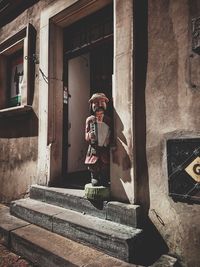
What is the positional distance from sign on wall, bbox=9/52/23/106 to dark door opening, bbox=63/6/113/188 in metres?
1.60

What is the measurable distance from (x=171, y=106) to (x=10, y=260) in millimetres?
2968

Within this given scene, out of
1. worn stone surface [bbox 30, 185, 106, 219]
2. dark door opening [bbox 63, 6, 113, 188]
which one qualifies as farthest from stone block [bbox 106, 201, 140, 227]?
dark door opening [bbox 63, 6, 113, 188]

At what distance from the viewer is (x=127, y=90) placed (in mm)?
2965

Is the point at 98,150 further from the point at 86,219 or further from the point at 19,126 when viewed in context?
the point at 19,126

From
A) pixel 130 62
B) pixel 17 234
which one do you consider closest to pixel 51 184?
pixel 17 234

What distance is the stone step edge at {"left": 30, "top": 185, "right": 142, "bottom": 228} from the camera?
2705 millimetres

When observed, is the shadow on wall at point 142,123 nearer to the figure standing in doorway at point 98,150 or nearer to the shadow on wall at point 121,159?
the shadow on wall at point 121,159

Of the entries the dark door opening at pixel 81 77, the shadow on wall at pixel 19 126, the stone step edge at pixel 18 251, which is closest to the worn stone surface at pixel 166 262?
the stone step edge at pixel 18 251

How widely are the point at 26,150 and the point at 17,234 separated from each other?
206 cm

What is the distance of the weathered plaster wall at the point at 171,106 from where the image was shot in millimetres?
2471

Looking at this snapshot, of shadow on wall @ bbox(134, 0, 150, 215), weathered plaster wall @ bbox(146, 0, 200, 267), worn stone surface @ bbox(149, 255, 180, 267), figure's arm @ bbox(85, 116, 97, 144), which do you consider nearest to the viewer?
worn stone surface @ bbox(149, 255, 180, 267)

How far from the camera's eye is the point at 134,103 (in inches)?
115

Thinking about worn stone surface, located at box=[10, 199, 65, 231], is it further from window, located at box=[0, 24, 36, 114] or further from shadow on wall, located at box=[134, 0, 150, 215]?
window, located at box=[0, 24, 36, 114]

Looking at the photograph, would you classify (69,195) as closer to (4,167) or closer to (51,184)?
(51,184)
